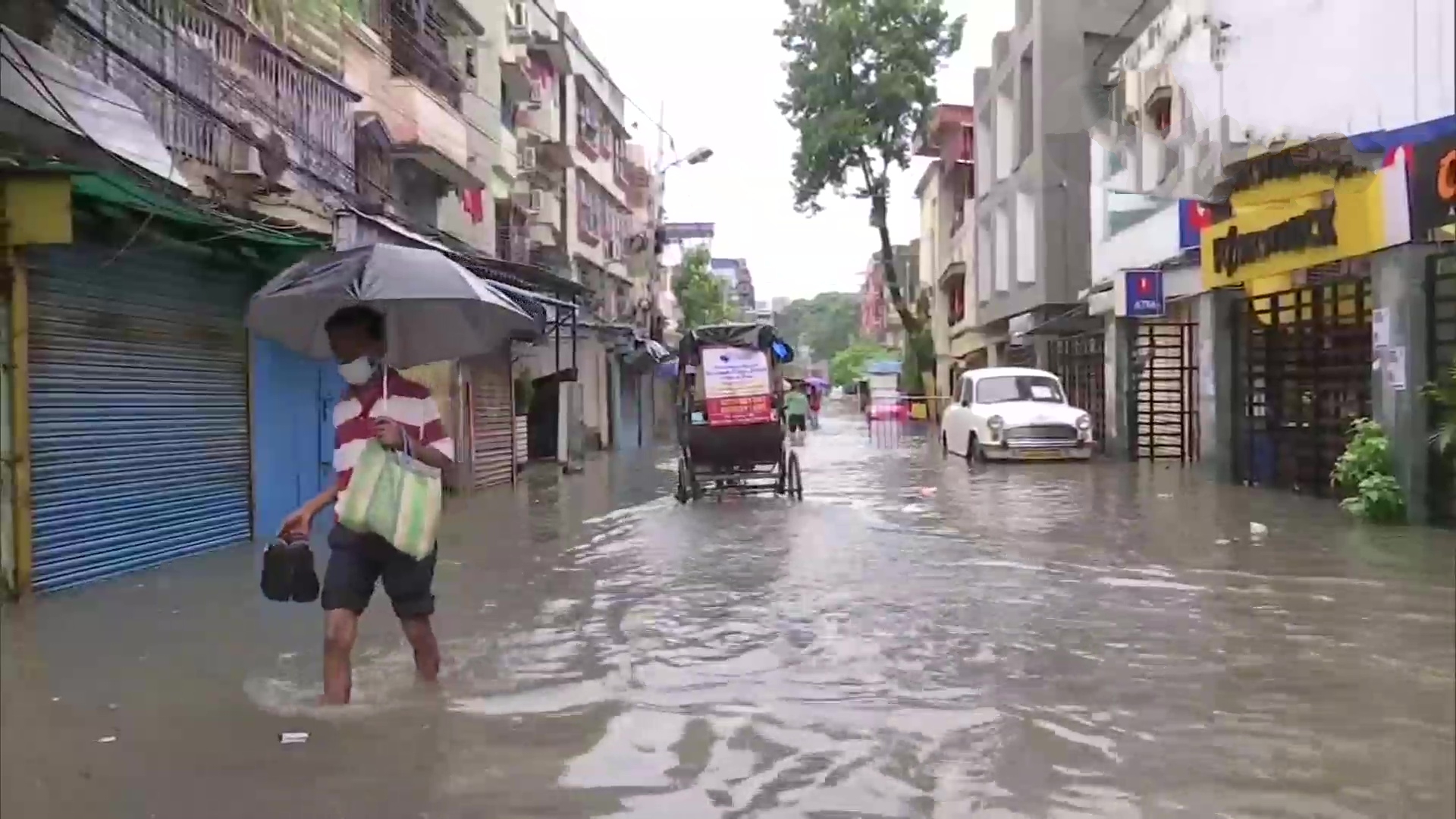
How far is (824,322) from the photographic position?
114062 millimetres

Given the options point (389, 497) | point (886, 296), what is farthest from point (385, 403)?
point (886, 296)

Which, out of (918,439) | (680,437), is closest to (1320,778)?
(680,437)

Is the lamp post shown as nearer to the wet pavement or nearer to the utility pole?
the utility pole

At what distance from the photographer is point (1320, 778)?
4449 millimetres

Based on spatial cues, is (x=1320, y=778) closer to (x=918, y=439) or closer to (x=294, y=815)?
(x=294, y=815)

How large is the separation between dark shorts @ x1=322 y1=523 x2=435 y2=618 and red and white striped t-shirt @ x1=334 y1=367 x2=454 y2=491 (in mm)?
254

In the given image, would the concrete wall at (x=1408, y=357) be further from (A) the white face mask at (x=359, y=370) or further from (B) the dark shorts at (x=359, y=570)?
(A) the white face mask at (x=359, y=370)

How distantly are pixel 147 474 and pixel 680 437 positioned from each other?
22.0ft

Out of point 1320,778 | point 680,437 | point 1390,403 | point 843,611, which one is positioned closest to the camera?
point 1320,778

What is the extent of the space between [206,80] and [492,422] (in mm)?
10081

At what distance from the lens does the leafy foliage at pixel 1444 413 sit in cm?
978

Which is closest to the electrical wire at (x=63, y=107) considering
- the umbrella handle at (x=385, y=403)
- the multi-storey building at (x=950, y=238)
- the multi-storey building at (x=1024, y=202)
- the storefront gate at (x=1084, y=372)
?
the umbrella handle at (x=385, y=403)

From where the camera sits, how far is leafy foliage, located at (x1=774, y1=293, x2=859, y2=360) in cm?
10994

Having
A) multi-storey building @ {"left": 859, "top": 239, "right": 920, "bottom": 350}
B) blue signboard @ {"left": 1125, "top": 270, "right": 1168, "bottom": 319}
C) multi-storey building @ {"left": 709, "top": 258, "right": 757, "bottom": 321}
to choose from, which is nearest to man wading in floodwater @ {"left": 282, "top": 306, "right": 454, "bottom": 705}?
blue signboard @ {"left": 1125, "top": 270, "right": 1168, "bottom": 319}
